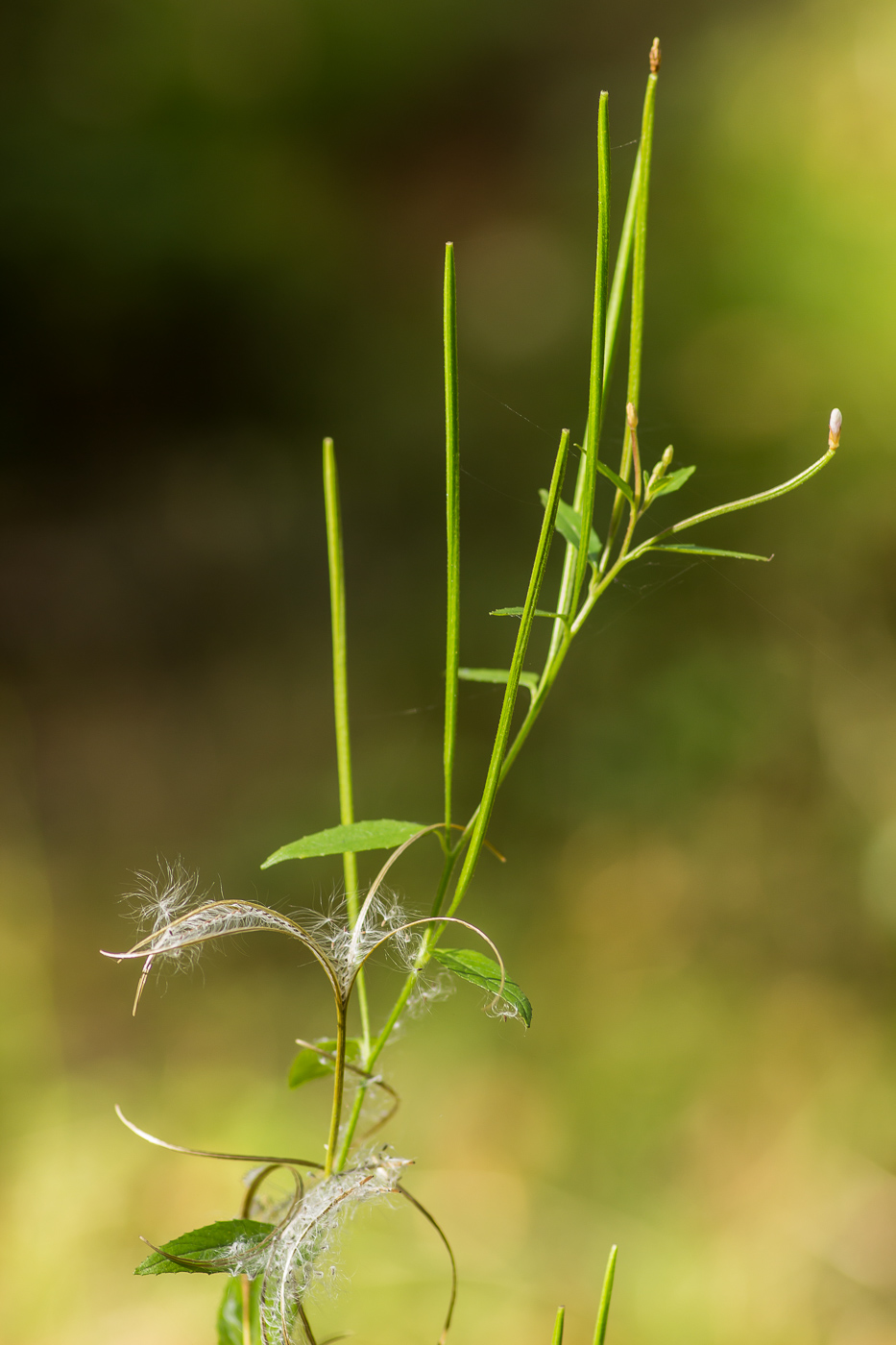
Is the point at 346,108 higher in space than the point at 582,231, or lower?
higher

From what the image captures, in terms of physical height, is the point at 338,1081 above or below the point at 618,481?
below

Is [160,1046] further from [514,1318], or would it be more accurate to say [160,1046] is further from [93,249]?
[93,249]

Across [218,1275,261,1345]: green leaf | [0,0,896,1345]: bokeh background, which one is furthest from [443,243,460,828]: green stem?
[0,0,896,1345]: bokeh background

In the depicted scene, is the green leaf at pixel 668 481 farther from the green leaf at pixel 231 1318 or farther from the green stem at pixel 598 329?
the green leaf at pixel 231 1318

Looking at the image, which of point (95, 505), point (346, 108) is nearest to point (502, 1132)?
point (95, 505)

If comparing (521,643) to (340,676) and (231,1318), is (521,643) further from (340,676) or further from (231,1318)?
(231,1318)

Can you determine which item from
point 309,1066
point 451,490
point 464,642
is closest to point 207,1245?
point 309,1066
